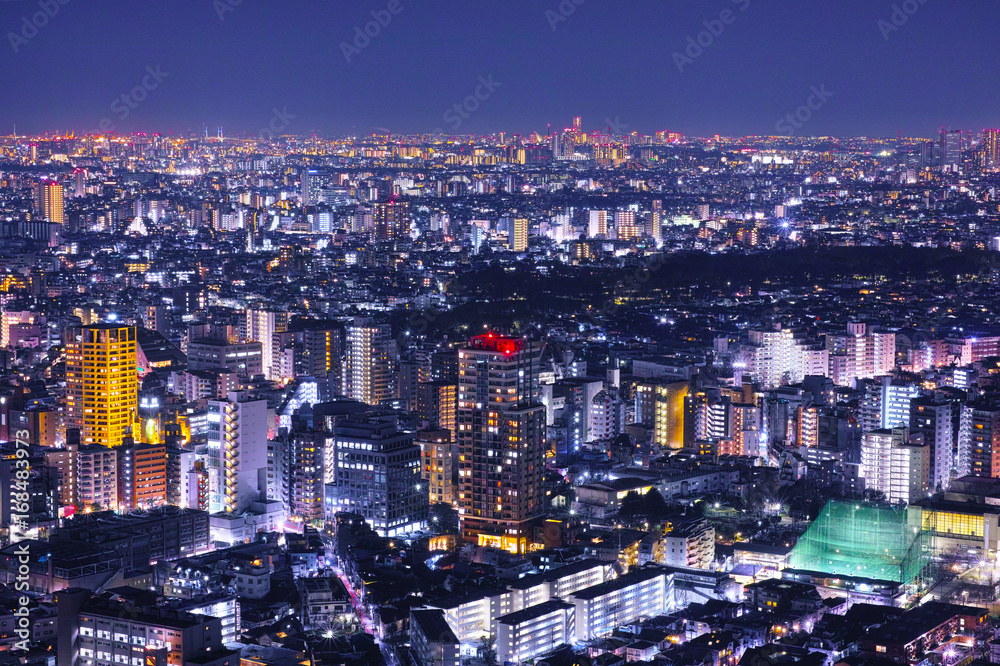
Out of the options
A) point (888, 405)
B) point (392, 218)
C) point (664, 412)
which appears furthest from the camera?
point (392, 218)

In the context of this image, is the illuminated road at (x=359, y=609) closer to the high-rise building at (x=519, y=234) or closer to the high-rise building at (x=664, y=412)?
the high-rise building at (x=664, y=412)

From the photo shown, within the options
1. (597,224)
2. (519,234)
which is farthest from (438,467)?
(597,224)

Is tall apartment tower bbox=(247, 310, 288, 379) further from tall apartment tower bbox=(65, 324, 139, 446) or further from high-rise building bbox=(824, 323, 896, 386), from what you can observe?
high-rise building bbox=(824, 323, 896, 386)

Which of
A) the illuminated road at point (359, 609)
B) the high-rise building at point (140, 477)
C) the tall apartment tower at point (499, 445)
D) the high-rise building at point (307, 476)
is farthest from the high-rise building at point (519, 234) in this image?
the illuminated road at point (359, 609)

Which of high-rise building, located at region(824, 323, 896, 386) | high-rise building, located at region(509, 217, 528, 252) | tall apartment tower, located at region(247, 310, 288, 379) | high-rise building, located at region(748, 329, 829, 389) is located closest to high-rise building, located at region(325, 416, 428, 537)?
high-rise building, located at region(748, 329, 829, 389)

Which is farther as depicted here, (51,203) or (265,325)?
(51,203)

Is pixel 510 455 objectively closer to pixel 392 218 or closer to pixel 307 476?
pixel 307 476
